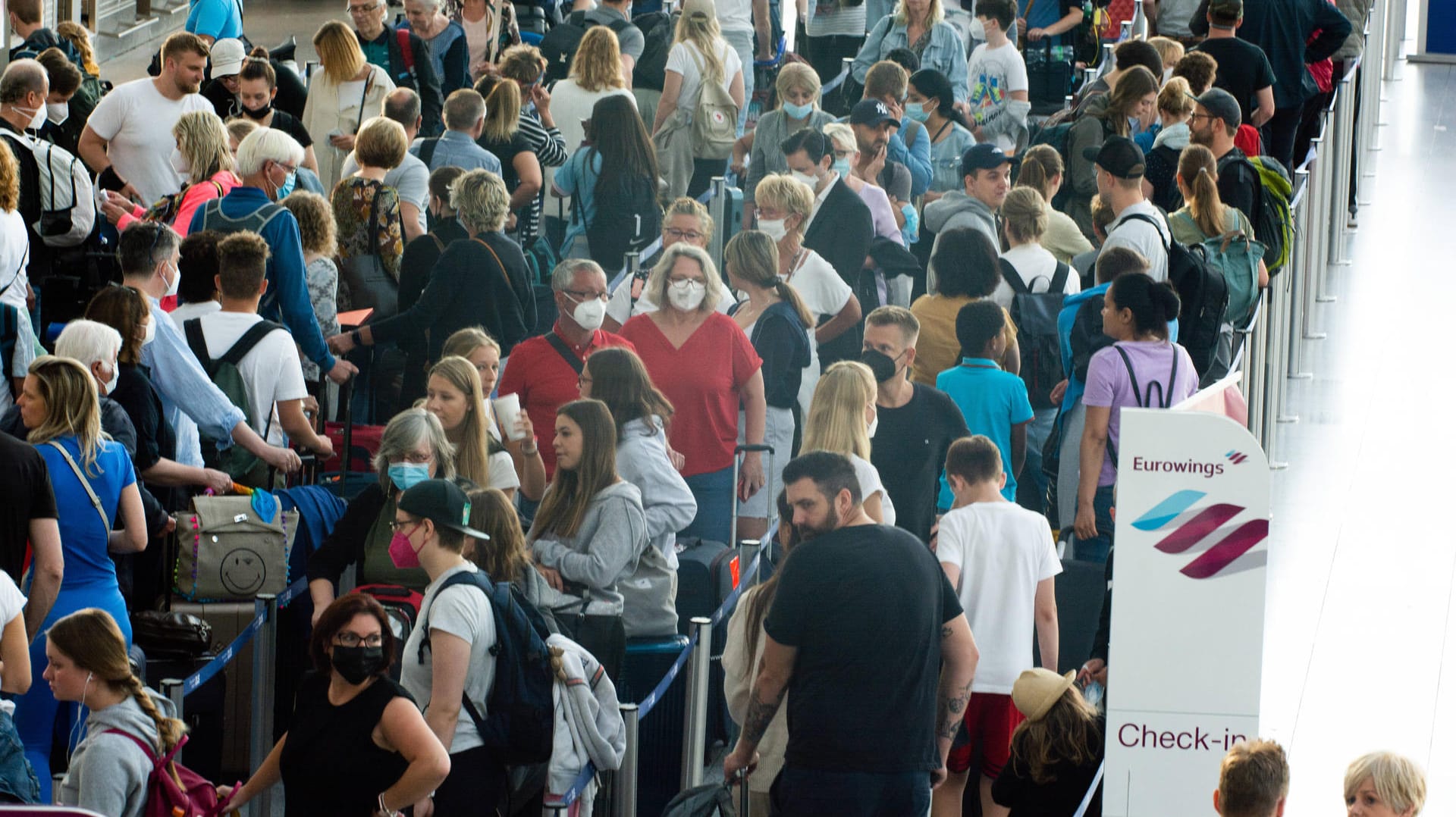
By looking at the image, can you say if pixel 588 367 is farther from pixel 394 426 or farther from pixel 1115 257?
pixel 1115 257

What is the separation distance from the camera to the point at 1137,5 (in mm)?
15789

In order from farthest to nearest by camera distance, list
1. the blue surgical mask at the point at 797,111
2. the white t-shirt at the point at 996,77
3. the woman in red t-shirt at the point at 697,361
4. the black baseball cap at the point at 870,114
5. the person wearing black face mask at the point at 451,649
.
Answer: the white t-shirt at the point at 996,77, the blue surgical mask at the point at 797,111, the black baseball cap at the point at 870,114, the woman in red t-shirt at the point at 697,361, the person wearing black face mask at the point at 451,649

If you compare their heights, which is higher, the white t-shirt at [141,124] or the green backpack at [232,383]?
the white t-shirt at [141,124]

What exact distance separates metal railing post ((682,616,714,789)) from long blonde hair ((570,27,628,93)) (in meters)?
5.24

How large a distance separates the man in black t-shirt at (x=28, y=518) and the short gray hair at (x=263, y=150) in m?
2.51

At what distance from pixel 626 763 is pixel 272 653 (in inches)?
49.7

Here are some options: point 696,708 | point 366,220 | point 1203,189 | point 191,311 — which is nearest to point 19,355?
point 191,311

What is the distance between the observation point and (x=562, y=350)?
7.39 m

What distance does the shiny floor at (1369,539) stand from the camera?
7.71 meters

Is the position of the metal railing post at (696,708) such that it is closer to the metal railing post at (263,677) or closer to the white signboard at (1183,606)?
the metal railing post at (263,677)

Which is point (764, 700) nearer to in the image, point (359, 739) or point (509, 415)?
point (359, 739)

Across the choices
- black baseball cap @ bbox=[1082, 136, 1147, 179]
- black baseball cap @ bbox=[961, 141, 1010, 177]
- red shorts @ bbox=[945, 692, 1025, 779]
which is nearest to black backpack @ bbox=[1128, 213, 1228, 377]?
black baseball cap @ bbox=[1082, 136, 1147, 179]

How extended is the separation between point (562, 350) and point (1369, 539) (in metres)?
4.52

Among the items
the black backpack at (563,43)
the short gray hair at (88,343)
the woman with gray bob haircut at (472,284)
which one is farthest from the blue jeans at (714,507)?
the black backpack at (563,43)
